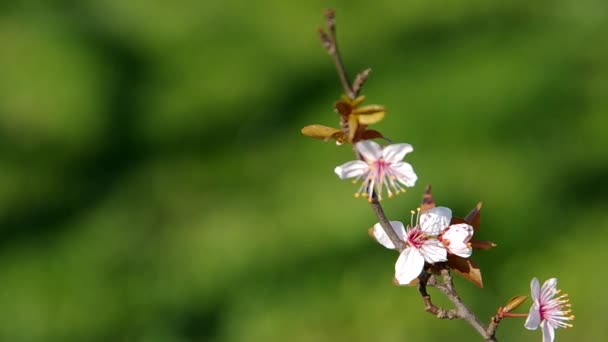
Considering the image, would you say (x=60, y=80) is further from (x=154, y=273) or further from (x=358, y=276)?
(x=358, y=276)

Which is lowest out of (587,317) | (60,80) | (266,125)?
(587,317)

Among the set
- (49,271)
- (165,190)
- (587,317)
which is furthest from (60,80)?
(587,317)

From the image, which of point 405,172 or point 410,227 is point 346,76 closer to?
point 405,172

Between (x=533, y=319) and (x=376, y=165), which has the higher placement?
(x=376, y=165)

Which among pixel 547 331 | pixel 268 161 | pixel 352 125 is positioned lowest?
pixel 547 331

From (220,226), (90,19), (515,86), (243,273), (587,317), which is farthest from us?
(90,19)

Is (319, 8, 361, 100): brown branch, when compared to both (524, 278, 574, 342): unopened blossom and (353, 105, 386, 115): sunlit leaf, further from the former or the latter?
(524, 278, 574, 342): unopened blossom

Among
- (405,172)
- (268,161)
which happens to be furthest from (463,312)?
(268,161)

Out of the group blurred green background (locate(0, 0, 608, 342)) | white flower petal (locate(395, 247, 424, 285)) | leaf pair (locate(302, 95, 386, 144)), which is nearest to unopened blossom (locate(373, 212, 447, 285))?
white flower petal (locate(395, 247, 424, 285))
